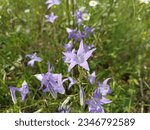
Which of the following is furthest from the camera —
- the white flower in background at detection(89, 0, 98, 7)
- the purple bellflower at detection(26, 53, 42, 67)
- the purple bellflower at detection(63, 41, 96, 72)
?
the white flower in background at detection(89, 0, 98, 7)

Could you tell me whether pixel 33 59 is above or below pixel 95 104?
above

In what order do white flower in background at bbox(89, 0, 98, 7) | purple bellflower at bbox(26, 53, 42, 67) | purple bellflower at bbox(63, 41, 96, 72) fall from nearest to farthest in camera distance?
purple bellflower at bbox(63, 41, 96, 72) < purple bellflower at bbox(26, 53, 42, 67) < white flower in background at bbox(89, 0, 98, 7)

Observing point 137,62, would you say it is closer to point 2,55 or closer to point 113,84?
point 113,84

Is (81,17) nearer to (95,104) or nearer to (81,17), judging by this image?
(81,17)

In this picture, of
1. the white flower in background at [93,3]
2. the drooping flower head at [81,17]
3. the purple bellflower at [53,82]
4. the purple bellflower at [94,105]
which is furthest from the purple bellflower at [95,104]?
the white flower in background at [93,3]

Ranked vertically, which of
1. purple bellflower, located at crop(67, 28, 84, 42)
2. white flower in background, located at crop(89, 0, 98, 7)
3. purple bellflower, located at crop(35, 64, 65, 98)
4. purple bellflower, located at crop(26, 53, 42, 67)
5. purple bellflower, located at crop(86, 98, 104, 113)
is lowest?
purple bellflower, located at crop(86, 98, 104, 113)

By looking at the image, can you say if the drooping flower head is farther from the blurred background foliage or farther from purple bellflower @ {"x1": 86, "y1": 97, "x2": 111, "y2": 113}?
purple bellflower @ {"x1": 86, "y1": 97, "x2": 111, "y2": 113}

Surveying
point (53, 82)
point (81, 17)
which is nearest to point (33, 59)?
point (81, 17)

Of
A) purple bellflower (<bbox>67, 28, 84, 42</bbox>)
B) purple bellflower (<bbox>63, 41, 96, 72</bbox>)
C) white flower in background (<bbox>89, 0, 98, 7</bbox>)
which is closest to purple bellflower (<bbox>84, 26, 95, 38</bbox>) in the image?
purple bellflower (<bbox>67, 28, 84, 42</bbox>)

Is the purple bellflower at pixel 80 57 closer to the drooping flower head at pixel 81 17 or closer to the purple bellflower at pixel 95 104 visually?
the purple bellflower at pixel 95 104
